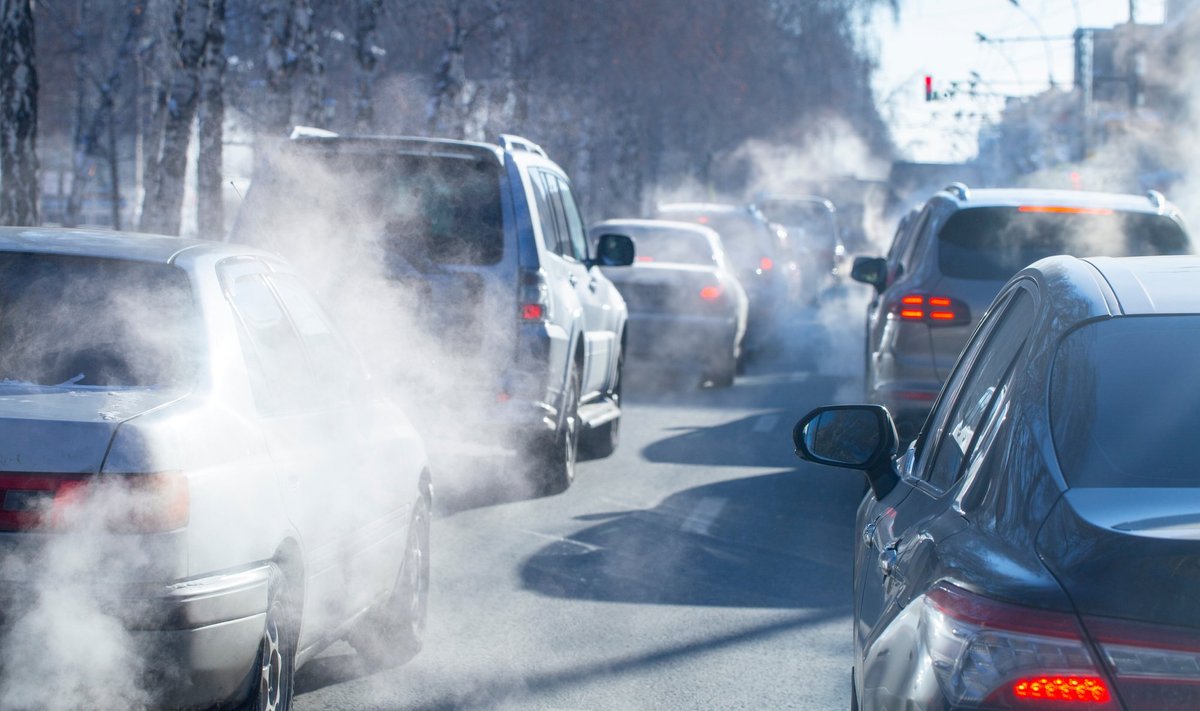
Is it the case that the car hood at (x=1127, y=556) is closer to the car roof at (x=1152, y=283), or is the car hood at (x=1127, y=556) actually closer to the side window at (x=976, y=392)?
the car roof at (x=1152, y=283)

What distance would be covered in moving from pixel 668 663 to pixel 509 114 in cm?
3508

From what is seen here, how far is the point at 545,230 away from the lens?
32.7ft

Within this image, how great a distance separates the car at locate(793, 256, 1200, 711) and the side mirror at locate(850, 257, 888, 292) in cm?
853

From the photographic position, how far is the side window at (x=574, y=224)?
37.8 feet

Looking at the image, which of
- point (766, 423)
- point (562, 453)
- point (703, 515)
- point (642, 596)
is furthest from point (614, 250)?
point (642, 596)

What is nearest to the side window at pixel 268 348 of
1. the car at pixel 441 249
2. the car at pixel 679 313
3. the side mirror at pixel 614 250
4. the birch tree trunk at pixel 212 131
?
the car at pixel 441 249

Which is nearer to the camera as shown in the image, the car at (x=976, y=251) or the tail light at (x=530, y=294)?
the car at (x=976, y=251)

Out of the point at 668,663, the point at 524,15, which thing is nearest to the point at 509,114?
the point at 524,15

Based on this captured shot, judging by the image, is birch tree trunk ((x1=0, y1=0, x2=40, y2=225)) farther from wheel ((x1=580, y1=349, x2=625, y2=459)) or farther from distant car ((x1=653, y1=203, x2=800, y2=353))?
distant car ((x1=653, y1=203, x2=800, y2=353))

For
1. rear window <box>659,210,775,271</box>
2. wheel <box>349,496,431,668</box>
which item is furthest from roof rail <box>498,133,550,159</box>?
rear window <box>659,210,775,271</box>

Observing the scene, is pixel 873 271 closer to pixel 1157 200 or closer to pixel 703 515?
pixel 1157 200

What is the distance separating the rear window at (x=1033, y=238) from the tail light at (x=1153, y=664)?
23.7ft

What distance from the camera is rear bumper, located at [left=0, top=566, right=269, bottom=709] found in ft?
12.8

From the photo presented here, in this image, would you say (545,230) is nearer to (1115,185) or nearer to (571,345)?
(571,345)
